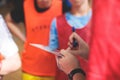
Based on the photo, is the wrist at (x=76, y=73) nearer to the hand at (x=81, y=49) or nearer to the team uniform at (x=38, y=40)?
the hand at (x=81, y=49)

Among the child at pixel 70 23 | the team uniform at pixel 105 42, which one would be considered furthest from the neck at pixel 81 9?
the team uniform at pixel 105 42

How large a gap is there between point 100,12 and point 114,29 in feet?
0.10

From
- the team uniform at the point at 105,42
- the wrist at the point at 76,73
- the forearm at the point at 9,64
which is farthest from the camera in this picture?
the forearm at the point at 9,64

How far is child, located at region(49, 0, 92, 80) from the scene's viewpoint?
78 cm

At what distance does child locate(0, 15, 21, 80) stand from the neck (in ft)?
0.73

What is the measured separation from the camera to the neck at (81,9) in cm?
79

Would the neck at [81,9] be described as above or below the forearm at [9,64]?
above

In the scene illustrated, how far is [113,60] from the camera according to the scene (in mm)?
340

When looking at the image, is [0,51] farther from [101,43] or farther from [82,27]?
[101,43]

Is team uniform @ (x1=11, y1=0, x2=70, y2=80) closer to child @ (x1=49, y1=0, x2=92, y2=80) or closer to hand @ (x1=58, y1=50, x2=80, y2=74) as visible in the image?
child @ (x1=49, y1=0, x2=92, y2=80)

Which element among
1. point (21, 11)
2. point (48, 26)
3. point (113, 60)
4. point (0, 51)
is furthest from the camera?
point (21, 11)

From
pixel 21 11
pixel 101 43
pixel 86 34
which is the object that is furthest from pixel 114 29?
pixel 21 11

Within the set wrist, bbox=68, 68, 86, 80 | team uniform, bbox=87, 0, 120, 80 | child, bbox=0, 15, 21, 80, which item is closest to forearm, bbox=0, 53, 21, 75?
child, bbox=0, 15, 21, 80

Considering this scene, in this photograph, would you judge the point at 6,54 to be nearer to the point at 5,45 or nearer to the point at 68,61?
the point at 5,45
